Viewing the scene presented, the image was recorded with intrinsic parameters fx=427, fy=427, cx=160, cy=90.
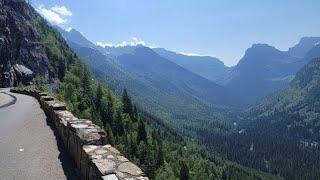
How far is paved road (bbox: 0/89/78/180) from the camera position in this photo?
1658 cm

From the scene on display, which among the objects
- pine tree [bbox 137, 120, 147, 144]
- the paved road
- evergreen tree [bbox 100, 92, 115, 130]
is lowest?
pine tree [bbox 137, 120, 147, 144]

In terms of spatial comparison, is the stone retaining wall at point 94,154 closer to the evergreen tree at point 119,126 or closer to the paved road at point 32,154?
the paved road at point 32,154

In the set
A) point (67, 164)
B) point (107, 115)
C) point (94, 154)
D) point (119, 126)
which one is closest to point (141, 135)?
point (119, 126)

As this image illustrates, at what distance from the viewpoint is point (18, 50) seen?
16700 centimetres

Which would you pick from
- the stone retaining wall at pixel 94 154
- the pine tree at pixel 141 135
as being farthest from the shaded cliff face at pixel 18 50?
the stone retaining wall at pixel 94 154

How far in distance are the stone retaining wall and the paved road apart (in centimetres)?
58

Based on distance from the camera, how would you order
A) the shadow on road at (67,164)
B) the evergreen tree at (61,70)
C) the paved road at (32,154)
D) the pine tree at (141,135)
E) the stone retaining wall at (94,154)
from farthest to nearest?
the evergreen tree at (61,70) < the pine tree at (141,135) < the paved road at (32,154) < the shadow on road at (67,164) < the stone retaining wall at (94,154)

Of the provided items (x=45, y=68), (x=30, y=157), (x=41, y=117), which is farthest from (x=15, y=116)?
(x=45, y=68)

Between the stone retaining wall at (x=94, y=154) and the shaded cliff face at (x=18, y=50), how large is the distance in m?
130

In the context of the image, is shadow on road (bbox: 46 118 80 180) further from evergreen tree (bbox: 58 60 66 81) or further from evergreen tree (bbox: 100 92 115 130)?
evergreen tree (bbox: 58 60 66 81)

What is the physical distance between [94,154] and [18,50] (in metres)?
162

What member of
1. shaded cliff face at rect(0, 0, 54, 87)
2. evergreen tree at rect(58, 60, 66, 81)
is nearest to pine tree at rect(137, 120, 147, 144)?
shaded cliff face at rect(0, 0, 54, 87)

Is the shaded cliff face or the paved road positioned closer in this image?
the paved road

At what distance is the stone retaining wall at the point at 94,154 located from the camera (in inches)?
520
